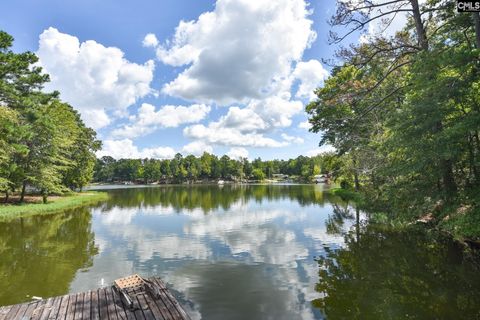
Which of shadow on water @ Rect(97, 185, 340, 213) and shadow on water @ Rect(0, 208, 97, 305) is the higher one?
shadow on water @ Rect(97, 185, 340, 213)

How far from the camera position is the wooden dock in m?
7.65

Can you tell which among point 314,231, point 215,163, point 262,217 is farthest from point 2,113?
point 215,163

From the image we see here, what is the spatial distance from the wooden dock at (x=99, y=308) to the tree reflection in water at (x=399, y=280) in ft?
15.5

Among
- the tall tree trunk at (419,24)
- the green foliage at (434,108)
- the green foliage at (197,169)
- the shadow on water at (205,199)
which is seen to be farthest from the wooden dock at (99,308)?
the green foliage at (197,169)

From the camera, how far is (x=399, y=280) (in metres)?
11.7

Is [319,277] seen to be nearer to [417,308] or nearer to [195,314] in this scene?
[417,308]

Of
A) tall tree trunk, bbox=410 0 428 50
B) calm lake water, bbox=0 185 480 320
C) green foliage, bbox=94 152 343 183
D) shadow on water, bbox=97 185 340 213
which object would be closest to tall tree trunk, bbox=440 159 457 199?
calm lake water, bbox=0 185 480 320

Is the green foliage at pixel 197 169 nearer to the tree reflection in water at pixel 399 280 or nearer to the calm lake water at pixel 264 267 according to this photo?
the calm lake water at pixel 264 267

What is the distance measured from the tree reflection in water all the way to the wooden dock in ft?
15.5

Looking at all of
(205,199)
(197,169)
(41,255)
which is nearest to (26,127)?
(41,255)

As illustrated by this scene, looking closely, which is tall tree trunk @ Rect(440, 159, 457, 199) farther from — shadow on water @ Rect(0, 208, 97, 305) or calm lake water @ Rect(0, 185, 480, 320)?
shadow on water @ Rect(0, 208, 97, 305)

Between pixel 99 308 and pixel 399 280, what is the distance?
10.4 metres

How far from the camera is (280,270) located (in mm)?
13445

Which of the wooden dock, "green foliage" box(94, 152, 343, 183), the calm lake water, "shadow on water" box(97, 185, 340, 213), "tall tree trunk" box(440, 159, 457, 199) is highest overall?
"green foliage" box(94, 152, 343, 183)
